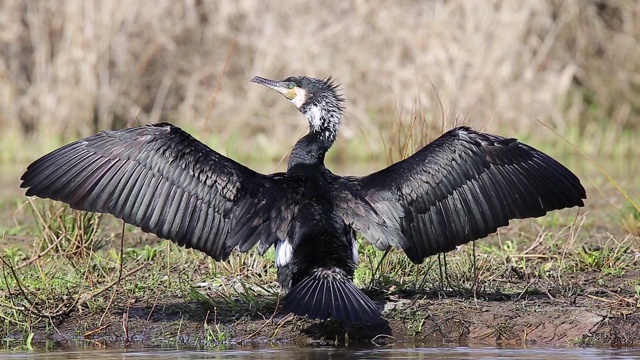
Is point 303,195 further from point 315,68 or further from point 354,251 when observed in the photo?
point 315,68

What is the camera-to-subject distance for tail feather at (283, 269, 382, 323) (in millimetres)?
5461

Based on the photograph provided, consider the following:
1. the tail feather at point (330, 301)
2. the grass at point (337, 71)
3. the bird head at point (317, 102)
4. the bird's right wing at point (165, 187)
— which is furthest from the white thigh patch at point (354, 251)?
the grass at point (337, 71)

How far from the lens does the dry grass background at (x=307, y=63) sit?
1395cm

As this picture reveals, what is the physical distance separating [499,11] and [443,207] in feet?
27.1

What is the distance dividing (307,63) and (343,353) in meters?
8.89

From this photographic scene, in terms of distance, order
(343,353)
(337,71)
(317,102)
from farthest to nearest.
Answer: (337,71), (317,102), (343,353)

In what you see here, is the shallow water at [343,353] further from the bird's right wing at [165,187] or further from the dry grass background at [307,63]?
the dry grass background at [307,63]

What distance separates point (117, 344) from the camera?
6.21 m

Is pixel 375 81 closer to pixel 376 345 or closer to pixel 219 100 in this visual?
pixel 219 100

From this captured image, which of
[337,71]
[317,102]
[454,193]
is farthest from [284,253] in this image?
[337,71]

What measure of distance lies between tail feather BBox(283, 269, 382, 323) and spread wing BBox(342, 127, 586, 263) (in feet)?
1.60

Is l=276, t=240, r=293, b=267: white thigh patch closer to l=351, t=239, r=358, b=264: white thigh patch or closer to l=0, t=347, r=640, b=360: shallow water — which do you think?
l=351, t=239, r=358, b=264: white thigh patch

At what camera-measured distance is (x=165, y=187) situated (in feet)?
19.9

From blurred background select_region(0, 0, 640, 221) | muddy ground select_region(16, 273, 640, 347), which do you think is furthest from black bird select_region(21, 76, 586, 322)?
blurred background select_region(0, 0, 640, 221)
